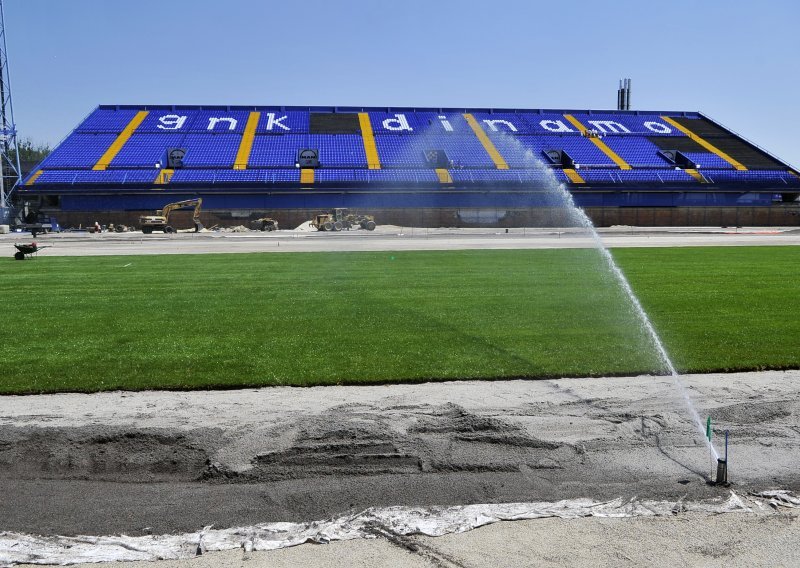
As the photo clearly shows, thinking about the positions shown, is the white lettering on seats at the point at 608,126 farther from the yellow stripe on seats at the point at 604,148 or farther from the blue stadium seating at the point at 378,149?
the yellow stripe on seats at the point at 604,148

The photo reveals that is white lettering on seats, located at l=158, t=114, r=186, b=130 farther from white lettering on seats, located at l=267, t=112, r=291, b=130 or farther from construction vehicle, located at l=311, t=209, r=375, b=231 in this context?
construction vehicle, located at l=311, t=209, r=375, b=231

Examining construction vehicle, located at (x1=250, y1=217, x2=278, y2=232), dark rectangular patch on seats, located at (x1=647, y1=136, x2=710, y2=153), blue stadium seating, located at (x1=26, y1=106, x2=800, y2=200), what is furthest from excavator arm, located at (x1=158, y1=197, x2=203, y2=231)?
dark rectangular patch on seats, located at (x1=647, y1=136, x2=710, y2=153)

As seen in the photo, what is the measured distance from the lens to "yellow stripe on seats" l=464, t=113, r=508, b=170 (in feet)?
226

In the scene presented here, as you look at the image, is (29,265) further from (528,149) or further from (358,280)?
(528,149)

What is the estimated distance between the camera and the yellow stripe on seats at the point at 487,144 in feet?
226

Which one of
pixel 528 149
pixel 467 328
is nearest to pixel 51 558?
pixel 467 328

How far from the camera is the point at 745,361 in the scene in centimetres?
986

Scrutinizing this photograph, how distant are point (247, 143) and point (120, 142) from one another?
42.3ft

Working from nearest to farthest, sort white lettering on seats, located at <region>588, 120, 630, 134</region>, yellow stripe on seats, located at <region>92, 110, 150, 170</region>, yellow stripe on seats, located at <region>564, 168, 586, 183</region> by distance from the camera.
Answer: yellow stripe on seats, located at <region>92, 110, 150, 170</region>, yellow stripe on seats, located at <region>564, 168, 586, 183</region>, white lettering on seats, located at <region>588, 120, 630, 134</region>

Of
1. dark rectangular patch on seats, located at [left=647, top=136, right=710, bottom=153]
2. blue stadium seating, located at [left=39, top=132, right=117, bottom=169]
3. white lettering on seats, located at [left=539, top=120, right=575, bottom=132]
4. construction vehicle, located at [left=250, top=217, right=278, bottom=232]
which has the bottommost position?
construction vehicle, located at [left=250, top=217, right=278, bottom=232]

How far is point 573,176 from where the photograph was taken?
67.8 m

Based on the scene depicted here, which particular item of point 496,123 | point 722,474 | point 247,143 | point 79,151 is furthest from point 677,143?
point 722,474

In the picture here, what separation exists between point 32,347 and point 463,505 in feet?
28.1

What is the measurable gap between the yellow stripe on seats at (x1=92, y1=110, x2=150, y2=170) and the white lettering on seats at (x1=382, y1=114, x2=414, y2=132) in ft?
89.5
